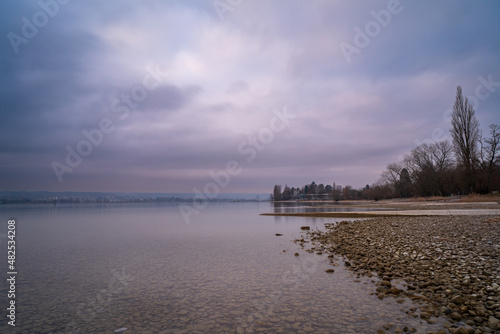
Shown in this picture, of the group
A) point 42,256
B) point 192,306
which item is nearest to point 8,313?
point 192,306

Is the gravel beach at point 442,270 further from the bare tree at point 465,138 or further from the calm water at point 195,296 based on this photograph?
the bare tree at point 465,138

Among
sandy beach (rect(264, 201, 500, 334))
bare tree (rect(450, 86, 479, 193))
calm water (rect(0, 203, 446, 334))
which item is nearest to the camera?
sandy beach (rect(264, 201, 500, 334))

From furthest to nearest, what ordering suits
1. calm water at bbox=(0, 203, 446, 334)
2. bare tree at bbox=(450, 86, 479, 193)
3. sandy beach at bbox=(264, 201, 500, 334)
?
bare tree at bbox=(450, 86, 479, 193) < calm water at bbox=(0, 203, 446, 334) < sandy beach at bbox=(264, 201, 500, 334)

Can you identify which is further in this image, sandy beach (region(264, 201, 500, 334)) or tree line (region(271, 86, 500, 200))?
tree line (region(271, 86, 500, 200))

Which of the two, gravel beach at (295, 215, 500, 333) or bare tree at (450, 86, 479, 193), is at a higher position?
bare tree at (450, 86, 479, 193)

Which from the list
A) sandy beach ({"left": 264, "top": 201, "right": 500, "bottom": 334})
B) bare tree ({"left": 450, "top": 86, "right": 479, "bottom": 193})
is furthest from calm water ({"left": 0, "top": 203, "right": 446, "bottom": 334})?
bare tree ({"left": 450, "top": 86, "right": 479, "bottom": 193})

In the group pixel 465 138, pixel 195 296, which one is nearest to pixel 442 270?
pixel 195 296

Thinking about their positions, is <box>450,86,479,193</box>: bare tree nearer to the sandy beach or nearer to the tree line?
the tree line

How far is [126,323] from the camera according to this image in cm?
631

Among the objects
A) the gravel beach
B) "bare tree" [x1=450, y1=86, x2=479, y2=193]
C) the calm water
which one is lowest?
the calm water

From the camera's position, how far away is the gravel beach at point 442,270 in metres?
5.81

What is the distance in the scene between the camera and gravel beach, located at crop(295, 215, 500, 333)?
5.81m

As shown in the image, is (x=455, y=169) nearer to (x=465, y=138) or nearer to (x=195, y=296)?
(x=465, y=138)

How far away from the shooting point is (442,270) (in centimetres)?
839
